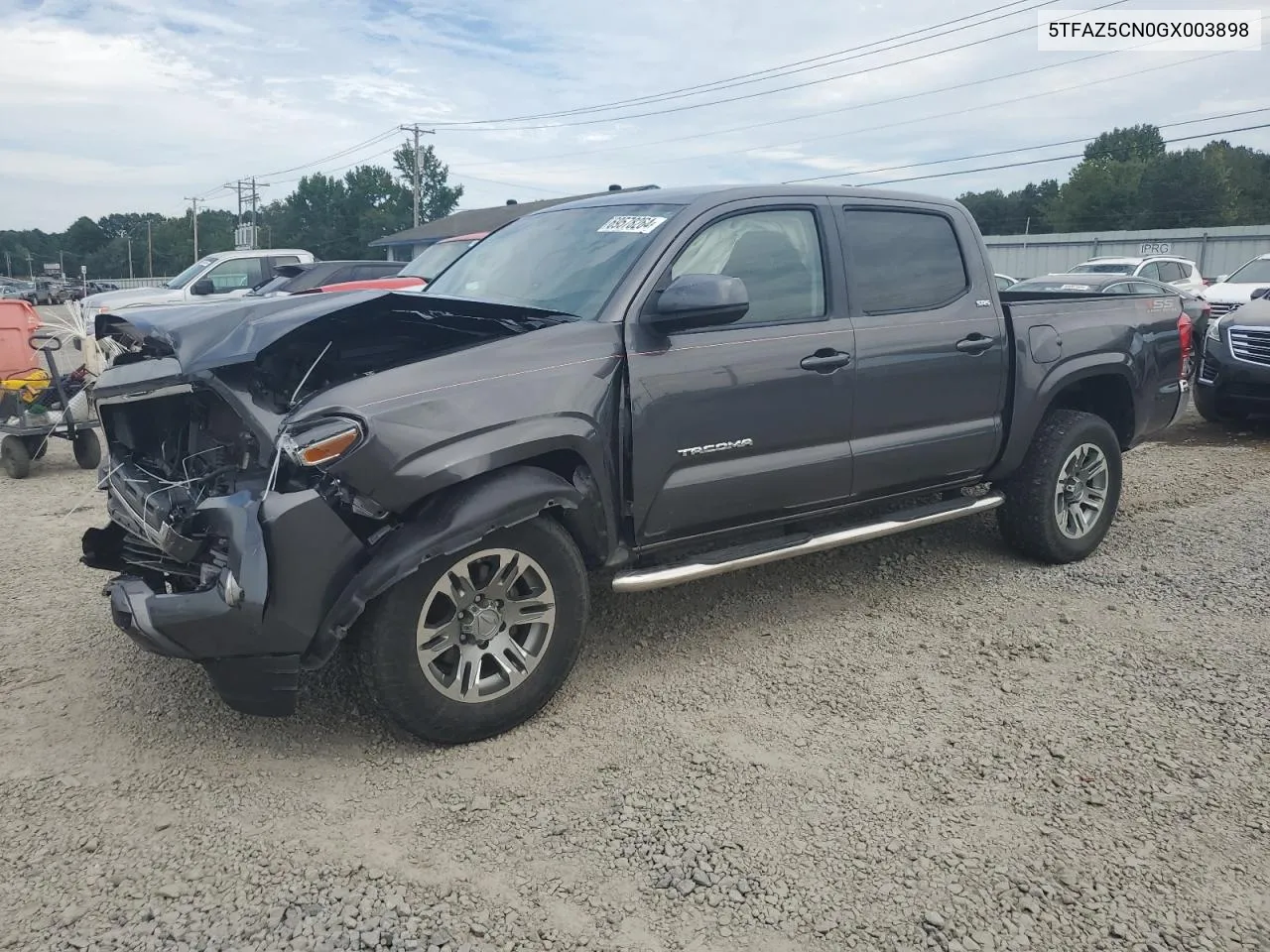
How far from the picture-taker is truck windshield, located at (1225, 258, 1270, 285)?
1391cm

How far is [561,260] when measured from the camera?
4.23m

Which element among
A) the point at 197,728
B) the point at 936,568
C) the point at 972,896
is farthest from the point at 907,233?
the point at 197,728

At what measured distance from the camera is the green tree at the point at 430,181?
93250mm

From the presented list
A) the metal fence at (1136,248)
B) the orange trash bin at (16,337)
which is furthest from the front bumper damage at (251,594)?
the metal fence at (1136,248)

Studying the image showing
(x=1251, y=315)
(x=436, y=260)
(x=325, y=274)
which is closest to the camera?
(x=1251, y=315)

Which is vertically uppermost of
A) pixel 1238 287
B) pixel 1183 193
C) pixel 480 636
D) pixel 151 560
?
pixel 1183 193

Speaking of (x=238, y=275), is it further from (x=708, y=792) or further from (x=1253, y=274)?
(x=1253, y=274)

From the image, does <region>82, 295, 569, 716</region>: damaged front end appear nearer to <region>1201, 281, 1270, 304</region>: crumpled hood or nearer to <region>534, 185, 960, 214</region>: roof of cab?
<region>534, 185, 960, 214</region>: roof of cab

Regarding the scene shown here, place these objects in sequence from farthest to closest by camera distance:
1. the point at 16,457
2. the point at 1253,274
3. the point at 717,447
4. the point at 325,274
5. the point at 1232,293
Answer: the point at 1253,274 → the point at 1232,293 → the point at 325,274 → the point at 16,457 → the point at 717,447

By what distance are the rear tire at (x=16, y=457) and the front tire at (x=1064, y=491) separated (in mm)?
7301

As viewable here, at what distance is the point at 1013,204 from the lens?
7531 cm

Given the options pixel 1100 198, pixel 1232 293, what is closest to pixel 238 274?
pixel 1232 293

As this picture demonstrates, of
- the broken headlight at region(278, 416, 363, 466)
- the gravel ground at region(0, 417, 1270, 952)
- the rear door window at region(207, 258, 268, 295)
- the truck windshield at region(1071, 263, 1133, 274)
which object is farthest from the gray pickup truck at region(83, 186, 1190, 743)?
the truck windshield at region(1071, 263, 1133, 274)

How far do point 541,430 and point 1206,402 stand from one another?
29.2 ft
